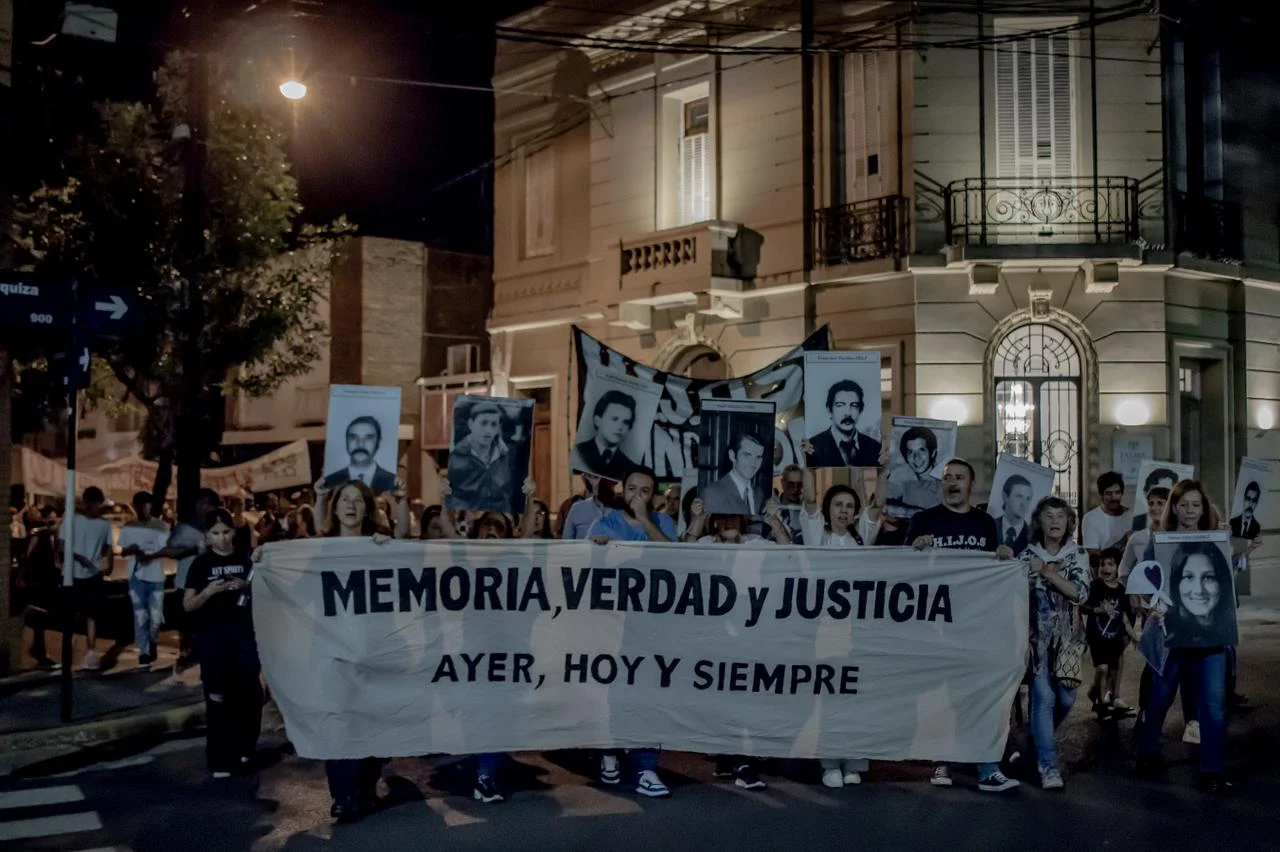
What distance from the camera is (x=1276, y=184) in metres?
18.7

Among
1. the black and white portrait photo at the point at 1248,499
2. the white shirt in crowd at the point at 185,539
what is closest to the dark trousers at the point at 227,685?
the white shirt in crowd at the point at 185,539

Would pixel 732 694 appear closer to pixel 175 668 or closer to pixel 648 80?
pixel 175 668

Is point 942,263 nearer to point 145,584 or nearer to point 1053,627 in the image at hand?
point 1053,627

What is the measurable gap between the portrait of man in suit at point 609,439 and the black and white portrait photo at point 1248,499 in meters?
4.70

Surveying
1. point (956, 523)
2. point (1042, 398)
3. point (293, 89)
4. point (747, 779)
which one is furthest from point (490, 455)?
point (1042, 398)

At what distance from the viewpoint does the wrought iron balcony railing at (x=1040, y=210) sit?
16.8 meters

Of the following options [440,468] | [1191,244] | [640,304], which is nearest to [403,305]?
[440,468]

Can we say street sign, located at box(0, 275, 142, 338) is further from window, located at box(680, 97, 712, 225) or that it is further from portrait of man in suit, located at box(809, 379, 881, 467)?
window, located at box(680, 97, 712, 225)

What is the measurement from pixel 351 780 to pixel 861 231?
A: 12.2 meters

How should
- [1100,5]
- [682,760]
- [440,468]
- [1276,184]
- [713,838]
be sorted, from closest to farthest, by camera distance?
[713,838]
[682,760]
[1100,5]
[1276,184]
[440,468]

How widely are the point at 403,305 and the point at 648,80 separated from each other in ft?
34.1

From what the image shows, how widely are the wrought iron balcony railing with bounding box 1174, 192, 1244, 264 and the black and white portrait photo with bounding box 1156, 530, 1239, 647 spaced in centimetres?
1038

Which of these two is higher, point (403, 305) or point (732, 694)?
point (403, 305)

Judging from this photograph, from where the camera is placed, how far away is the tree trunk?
12211 mm
